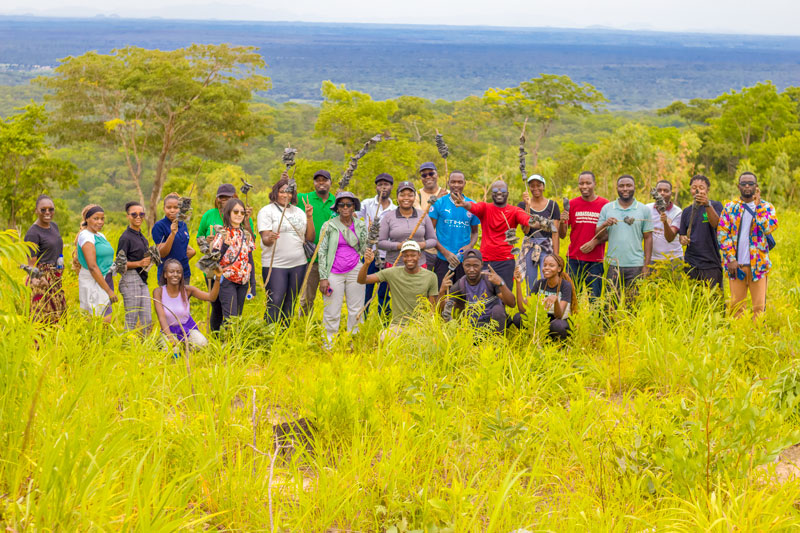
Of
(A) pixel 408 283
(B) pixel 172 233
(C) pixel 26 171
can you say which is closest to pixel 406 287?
(A) pixel 408 283

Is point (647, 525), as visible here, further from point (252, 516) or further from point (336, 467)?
point (252, 516)

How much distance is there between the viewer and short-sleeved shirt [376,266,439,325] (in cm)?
598

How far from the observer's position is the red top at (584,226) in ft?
22.4

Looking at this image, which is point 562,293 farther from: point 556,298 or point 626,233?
point 626,233

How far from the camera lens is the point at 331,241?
6301 mm

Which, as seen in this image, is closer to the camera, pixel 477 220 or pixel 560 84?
pixel 477 220

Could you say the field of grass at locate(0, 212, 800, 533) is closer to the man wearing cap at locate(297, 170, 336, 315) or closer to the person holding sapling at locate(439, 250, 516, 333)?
the person holding sapling at locate(439, 250, 516, 333)

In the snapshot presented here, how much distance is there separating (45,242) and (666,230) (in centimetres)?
585

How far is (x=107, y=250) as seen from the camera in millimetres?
6152

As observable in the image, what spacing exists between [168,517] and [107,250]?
153 inches

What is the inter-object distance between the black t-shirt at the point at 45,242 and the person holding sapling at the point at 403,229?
9.91 ft

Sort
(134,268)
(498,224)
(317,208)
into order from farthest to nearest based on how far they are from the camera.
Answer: (317,208), (498,224), (134,268)

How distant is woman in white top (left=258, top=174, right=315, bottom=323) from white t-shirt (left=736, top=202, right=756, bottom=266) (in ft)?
13.0

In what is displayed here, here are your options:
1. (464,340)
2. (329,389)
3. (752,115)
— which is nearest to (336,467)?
(329,389)
